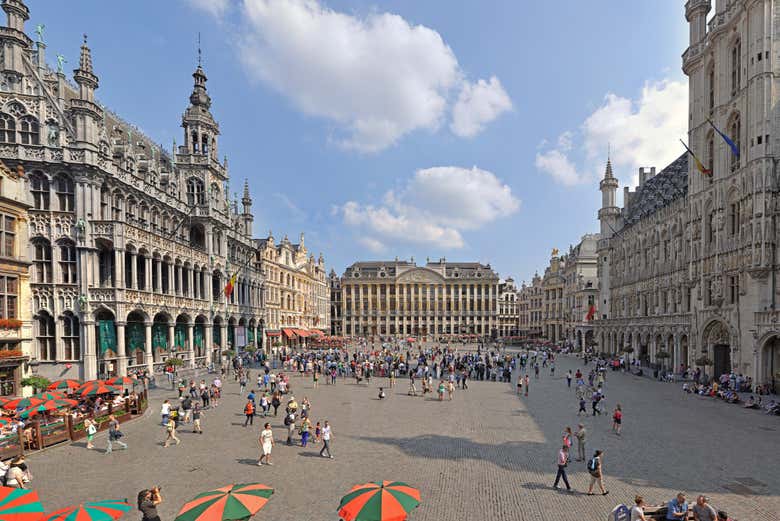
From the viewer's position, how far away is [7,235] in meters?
25.3

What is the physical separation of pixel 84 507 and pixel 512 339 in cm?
9587

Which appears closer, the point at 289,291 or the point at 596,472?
the point at 596,472

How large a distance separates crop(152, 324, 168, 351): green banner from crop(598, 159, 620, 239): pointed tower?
56459 mm

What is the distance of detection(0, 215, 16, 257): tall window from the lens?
81.3 feet

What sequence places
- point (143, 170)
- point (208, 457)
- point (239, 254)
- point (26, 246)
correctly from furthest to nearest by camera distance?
point (239, 254), point (143, 170), point (26, 246), point (208, 457)

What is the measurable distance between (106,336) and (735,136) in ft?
162

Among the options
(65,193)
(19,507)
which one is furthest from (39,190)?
(19,507)

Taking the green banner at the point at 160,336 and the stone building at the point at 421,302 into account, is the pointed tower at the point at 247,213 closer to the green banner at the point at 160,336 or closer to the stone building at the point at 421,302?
the green banner at the point at 160,336

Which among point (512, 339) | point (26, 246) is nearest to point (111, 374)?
point (26, 246)

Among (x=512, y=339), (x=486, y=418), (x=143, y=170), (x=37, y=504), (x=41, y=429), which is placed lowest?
(x=512, y=339)

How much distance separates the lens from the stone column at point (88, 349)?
30.9m

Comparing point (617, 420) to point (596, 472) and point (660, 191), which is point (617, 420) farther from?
point (660, 191)

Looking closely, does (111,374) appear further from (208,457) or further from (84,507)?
(84,507)

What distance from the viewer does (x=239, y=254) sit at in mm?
57312
